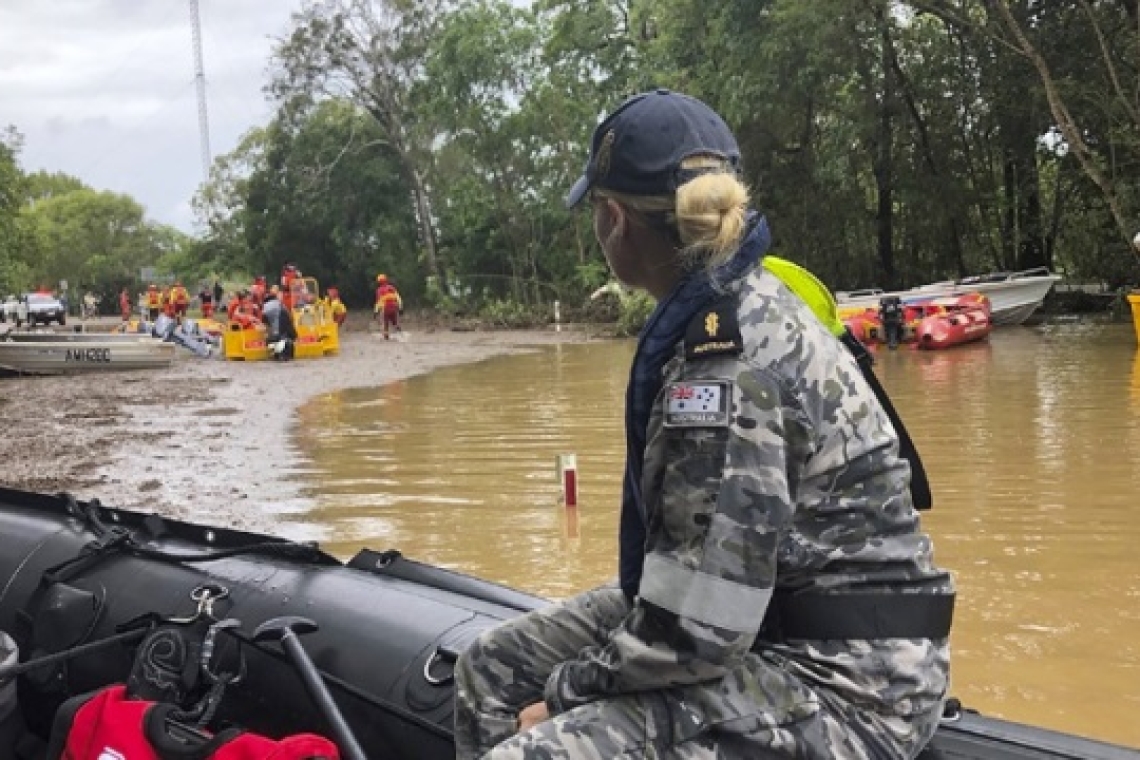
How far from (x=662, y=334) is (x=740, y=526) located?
0.95ft

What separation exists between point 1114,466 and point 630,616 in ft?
22.3

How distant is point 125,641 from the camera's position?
2.59 m

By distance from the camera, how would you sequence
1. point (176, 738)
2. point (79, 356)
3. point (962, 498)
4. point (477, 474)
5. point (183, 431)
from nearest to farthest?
point (176, 738) → point (962, 498) → point (477, 474) → point (183, 431) → point (79, 356)

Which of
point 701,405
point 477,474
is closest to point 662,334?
point 701,405

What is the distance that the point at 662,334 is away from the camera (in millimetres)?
1556

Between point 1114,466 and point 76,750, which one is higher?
point 76,750

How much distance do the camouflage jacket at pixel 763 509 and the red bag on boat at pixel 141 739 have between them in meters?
0.70

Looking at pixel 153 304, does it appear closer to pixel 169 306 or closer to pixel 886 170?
pixel 169 306

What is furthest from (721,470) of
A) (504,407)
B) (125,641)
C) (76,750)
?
(504,407)

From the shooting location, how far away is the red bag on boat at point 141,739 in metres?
2.02

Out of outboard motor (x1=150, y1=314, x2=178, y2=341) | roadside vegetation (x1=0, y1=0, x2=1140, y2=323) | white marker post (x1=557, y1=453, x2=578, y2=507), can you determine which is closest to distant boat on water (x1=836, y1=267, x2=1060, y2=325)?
roadside vegetation (x1=0, y1=0, x2=1140, y2=323)

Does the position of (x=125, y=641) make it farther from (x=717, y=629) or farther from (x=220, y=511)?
(x=220, y=511)

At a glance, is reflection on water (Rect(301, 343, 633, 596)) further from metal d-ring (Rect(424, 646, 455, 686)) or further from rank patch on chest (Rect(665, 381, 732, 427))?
rank patch on chest (Rect(665, 381, 732, 427))

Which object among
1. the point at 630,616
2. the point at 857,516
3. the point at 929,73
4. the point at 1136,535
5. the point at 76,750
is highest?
the point at 929,73
